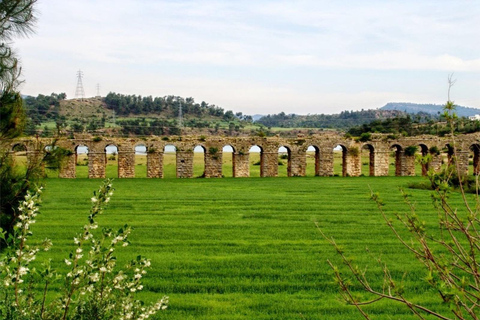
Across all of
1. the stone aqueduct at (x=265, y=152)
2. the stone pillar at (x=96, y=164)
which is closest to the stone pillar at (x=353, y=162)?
the stone aqueduct at (x=265, y=152)

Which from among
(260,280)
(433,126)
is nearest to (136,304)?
(260,280)

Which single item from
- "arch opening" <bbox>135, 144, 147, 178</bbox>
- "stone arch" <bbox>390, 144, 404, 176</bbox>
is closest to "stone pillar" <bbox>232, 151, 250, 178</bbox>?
"arch opening" <bbox>135, 144, 147, 178</bbox>

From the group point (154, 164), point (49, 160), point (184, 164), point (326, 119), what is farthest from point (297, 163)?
point (326, 119)

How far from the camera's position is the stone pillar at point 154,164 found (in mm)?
34141

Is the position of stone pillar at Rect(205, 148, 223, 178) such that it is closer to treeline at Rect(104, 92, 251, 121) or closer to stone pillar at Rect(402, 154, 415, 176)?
stone pillar at Rect(402, 154, 415, 176)

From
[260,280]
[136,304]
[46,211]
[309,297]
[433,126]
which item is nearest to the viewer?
[136,304]

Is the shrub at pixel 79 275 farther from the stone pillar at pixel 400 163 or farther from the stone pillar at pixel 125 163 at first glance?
the stone pillar at pixel 400 163

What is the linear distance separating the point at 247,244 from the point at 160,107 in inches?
3350

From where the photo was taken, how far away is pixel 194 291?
828cm

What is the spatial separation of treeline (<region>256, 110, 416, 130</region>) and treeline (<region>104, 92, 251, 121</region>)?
773 inches

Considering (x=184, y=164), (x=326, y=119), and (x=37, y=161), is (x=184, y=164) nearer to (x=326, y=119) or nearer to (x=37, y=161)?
(x=37, y=161)

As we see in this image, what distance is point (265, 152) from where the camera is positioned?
35156 mm

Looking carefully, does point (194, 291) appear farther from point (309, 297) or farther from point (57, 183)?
point (57, 183)

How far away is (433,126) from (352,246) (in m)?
44.4
